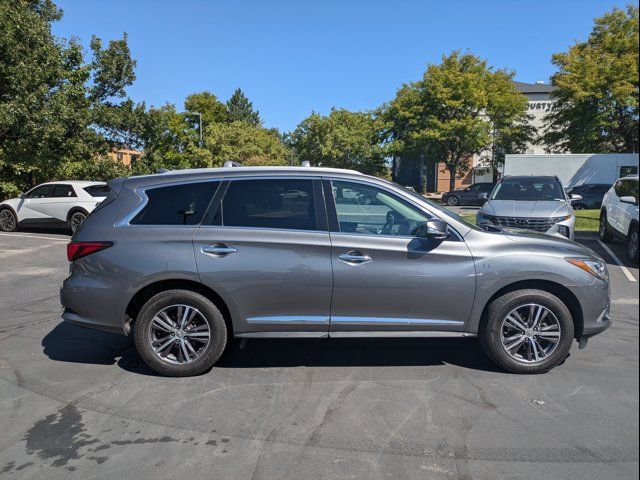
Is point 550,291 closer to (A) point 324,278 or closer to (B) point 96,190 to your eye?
(A) point 324,278

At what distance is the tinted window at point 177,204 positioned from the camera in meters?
4.50

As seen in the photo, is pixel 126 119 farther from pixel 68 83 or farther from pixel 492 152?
pixel 492 152

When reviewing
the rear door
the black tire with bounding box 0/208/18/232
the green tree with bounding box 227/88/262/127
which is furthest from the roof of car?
the green tree with bounding box 227/88/262/127

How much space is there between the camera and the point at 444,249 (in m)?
4.28

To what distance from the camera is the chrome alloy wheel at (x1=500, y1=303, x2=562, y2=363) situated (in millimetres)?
4320

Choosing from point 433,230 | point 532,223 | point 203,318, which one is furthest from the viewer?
point 532,223

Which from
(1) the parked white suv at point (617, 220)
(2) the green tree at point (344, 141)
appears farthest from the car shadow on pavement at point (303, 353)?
(2) the green tree at point (344, 141)

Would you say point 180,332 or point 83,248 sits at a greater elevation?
point 83,248

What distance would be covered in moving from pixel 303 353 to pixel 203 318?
1143 millimetres

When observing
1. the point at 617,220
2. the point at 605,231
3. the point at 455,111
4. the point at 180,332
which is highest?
the point at 455,111

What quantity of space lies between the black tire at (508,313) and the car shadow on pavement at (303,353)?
0.76 ft

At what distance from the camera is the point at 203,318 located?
437cm

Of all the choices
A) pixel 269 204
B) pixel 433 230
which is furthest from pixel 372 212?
pixel 269 204

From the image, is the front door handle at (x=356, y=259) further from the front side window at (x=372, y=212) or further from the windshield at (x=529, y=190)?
the windshield at (x=529, y=190)
